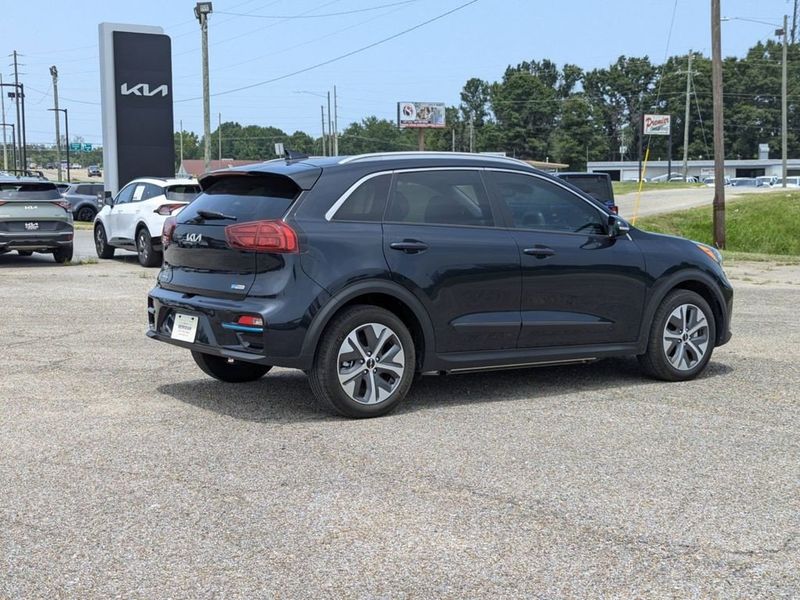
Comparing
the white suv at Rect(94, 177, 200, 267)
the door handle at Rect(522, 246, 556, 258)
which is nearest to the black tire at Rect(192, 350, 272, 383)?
the door handle at Rect(522, 246, 556, 258)

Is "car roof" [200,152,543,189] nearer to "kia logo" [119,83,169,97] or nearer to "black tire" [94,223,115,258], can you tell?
"black tire" [94,223,115,258]

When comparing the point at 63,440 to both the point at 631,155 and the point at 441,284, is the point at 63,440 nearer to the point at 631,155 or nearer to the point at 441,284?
the point at 441,284

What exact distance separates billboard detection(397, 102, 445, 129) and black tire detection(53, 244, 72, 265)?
81048 mm

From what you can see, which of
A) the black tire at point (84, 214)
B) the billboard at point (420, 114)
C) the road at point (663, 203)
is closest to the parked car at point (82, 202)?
the black tire at point (84, 214)

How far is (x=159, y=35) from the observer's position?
108ft

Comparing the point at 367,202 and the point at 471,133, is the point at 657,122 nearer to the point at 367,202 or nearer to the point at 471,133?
the point at 471,133

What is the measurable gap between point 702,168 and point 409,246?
124m

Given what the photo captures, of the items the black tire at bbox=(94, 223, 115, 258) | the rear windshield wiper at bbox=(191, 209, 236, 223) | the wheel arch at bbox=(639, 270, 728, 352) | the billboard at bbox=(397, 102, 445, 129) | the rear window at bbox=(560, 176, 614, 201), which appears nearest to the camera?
the rear windshield wiper at bbox=(191, 209, 236, 223)

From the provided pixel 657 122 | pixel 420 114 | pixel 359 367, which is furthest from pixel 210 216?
pixel 420 114

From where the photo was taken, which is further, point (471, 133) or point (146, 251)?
point (471, 133)

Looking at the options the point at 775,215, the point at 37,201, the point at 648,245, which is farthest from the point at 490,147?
the point at 648,245

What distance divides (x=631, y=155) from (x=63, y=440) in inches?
5727

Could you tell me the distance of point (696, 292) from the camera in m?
8.27

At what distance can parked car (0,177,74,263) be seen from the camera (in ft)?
58.5
